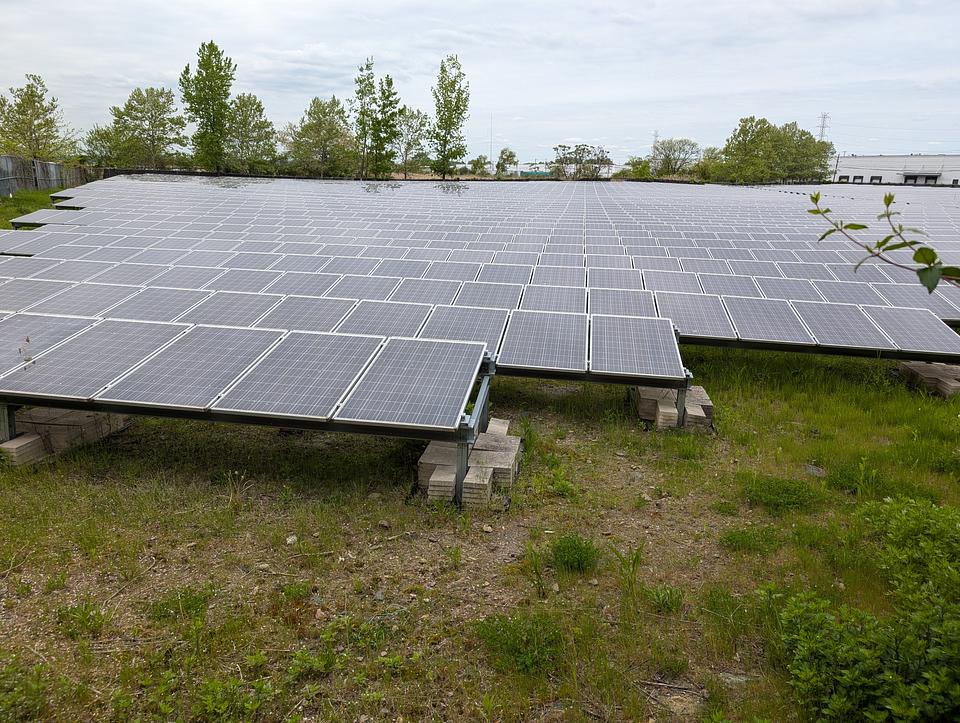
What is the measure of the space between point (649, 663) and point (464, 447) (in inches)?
115

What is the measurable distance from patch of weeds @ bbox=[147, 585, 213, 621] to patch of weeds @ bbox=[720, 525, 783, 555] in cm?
499

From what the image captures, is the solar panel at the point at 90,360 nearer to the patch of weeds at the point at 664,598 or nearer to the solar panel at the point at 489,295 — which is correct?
the solar panel at the point at 489,295

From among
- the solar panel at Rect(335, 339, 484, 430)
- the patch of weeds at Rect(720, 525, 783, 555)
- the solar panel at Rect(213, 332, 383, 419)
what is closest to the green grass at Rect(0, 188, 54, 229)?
the solar panel at Rect(213, 332, 383, 419)

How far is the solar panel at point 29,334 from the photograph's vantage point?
7637 millimetres

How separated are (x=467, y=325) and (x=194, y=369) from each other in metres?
4.05

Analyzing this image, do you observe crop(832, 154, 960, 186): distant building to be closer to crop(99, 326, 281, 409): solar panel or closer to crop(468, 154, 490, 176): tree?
crop(468, 154, 490, 176): tree

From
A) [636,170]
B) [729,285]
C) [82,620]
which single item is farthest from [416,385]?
[636,170]

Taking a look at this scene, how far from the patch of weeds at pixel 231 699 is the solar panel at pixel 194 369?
11.0ft

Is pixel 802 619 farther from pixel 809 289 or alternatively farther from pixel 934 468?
pixel 809 289

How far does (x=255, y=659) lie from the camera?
4.54 metres

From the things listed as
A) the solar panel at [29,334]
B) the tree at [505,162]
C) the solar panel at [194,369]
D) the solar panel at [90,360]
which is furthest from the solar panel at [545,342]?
the tree at [505,162]

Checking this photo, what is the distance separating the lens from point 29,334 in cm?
826

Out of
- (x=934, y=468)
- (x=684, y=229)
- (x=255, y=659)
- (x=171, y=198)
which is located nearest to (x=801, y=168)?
(x=684, y=229)

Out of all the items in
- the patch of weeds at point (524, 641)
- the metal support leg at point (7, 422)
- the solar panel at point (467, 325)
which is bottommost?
the patch of weeds at point (524, 641)
